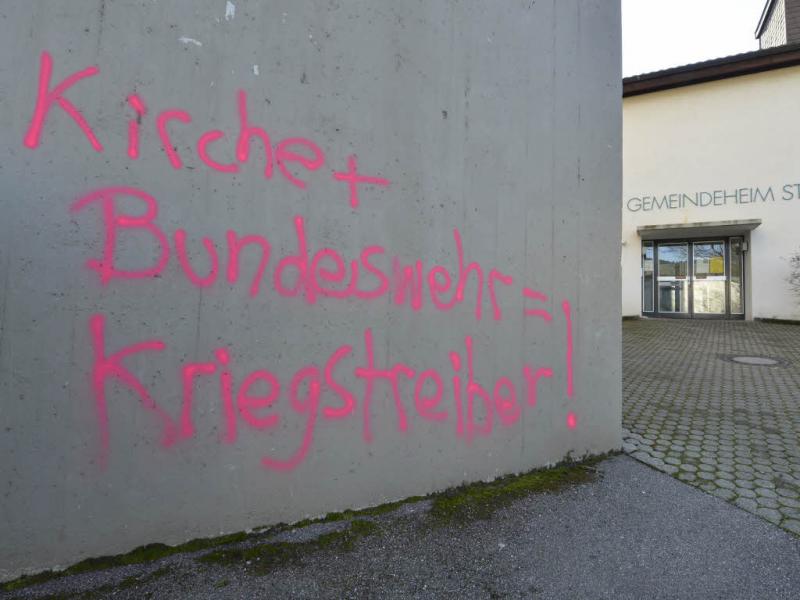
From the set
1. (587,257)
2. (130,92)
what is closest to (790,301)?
(587,257)

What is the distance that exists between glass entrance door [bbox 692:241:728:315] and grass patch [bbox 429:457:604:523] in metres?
13.6

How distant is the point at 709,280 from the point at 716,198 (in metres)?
2.66

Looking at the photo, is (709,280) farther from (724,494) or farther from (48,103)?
(48,103)

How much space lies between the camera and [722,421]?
3994 mm

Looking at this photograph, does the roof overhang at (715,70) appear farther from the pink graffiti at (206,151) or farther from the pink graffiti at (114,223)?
the pink graffiti at (114,223)

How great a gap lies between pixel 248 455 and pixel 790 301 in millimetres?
15871

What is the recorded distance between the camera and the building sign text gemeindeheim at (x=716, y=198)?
12.2 meters

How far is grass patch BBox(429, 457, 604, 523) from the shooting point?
2.35 metres

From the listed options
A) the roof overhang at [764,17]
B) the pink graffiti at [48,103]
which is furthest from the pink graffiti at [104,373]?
the roof overhang at [764,17]

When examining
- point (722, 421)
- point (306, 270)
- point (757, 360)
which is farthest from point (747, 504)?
point (757, 360)

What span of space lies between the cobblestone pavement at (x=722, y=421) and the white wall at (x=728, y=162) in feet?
18.4

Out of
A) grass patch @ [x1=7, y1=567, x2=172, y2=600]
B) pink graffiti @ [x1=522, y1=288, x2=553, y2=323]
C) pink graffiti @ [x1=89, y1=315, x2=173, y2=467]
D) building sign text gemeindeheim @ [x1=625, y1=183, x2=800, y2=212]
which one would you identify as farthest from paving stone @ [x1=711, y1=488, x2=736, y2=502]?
building sign text gemeindeheim @ [x1=625, y1=183, x2=800, y2=212]

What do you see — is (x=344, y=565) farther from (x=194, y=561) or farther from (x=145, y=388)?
(x=145, y=388)

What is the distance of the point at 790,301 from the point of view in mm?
12070
